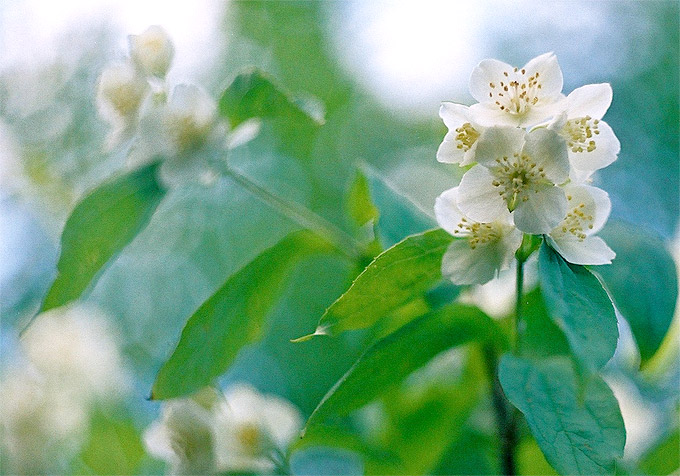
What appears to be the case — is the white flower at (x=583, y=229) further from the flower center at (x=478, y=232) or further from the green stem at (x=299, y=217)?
the green stem at (x=299, y=217)

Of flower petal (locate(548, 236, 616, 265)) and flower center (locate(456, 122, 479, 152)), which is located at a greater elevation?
flower center (locate(456, 122, 479, 152))

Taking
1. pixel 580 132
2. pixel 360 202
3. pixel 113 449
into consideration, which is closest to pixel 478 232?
pixel 580 132

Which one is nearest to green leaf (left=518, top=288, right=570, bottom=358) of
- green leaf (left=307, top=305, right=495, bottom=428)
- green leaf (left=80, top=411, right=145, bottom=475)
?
green leaf (left=307, top=305, right=495, bottom=428)

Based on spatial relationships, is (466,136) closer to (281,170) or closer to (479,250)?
(479,250)

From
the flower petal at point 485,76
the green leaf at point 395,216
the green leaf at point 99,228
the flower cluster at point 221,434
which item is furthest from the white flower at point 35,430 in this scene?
the flower petal at point 485,76

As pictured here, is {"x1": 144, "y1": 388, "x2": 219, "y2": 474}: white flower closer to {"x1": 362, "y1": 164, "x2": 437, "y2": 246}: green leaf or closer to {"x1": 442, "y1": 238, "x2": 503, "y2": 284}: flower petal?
{"x1": 362, "y1": 164, "x2": 437, "y2": 246}: green leaf

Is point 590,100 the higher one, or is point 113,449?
point 590,100
